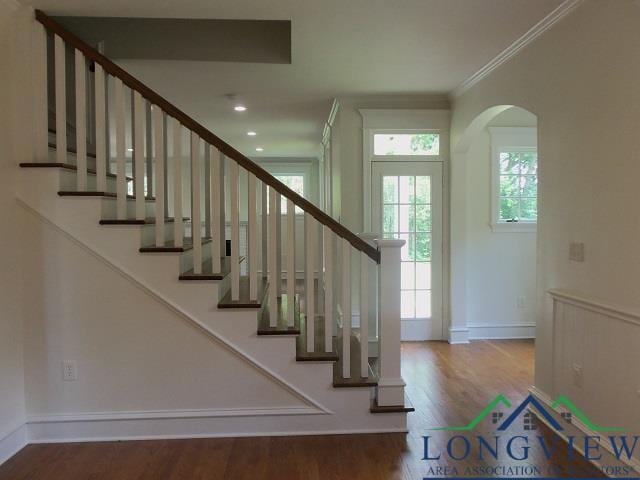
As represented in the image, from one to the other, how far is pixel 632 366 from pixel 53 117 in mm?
3699

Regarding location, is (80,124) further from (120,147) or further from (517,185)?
(517,185)

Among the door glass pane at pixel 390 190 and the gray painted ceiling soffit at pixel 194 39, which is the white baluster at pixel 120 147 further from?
the door glass pane at pixel 390 190

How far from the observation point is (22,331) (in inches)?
101

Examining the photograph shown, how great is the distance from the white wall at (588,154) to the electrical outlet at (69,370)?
2867mm

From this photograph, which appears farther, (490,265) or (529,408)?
(490,265)

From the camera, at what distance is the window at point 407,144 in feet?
14.9

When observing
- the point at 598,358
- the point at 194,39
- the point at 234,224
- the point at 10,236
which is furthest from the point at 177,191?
the point at 598,358

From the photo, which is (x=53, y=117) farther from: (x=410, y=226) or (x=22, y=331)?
(x=410, y=226)

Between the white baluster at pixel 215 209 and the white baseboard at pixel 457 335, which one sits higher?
the white baluster at pixel 215 209

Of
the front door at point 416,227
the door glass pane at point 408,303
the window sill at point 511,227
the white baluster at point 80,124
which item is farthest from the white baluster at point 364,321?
the window sill at point 511,227

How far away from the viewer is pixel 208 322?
2.62 metres

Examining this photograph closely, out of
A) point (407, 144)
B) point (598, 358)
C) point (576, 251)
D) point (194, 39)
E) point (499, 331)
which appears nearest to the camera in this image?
point (598, 358)

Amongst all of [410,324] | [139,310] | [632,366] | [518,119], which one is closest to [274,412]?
[139,310]

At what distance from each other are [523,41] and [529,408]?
2.46 metres
